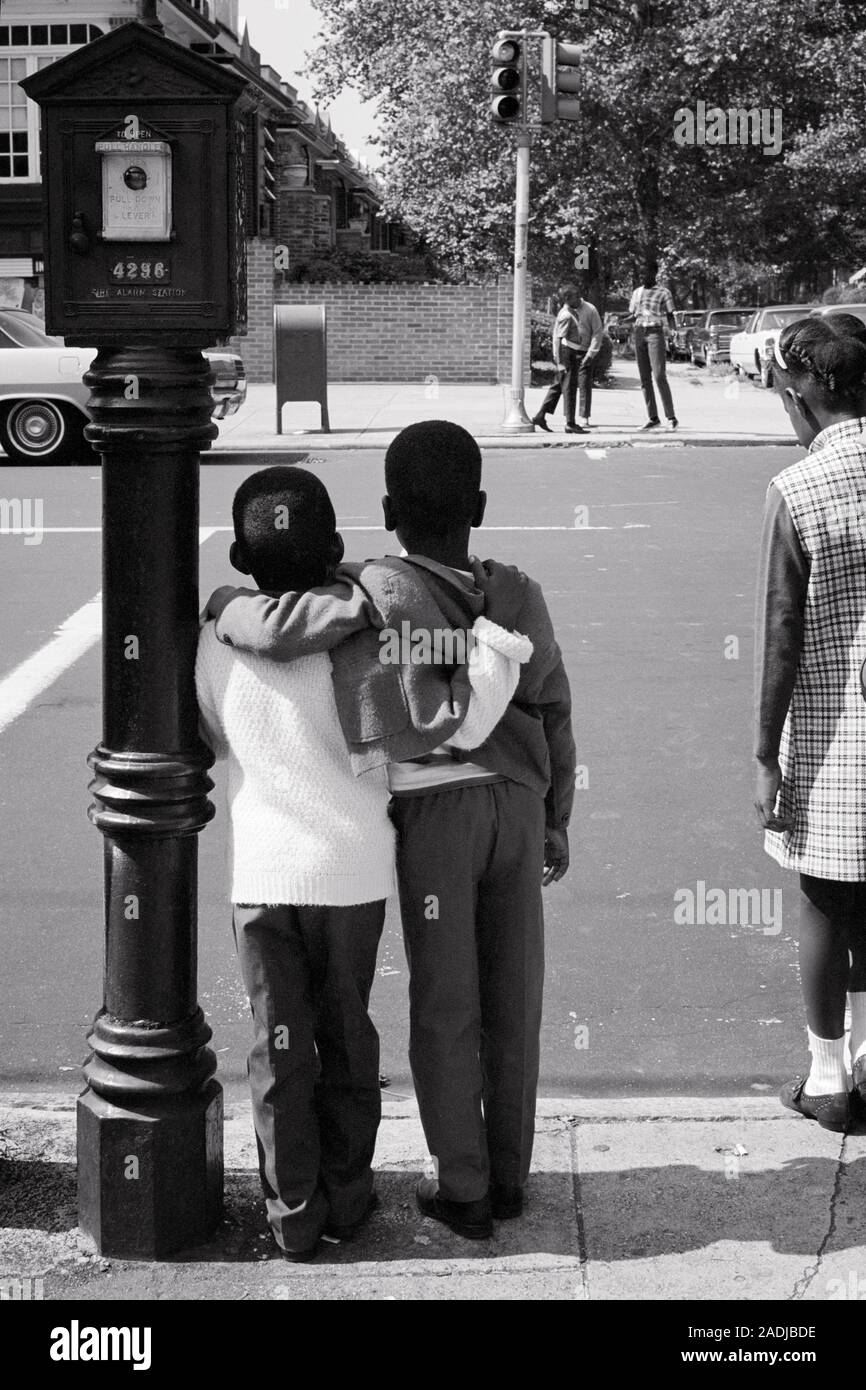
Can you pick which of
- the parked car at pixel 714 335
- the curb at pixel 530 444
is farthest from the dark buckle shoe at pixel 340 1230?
the parked car at pixel 714 335

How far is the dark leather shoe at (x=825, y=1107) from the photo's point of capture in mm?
3822

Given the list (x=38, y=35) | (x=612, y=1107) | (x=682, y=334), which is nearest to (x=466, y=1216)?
(x=612, y=1107)

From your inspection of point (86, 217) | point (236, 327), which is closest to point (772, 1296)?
point (236, 327)

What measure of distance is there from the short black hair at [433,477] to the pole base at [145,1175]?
1.18 metres

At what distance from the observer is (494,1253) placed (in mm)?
3256

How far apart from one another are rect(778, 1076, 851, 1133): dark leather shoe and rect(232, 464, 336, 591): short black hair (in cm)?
169

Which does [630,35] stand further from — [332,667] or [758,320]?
[332,667]

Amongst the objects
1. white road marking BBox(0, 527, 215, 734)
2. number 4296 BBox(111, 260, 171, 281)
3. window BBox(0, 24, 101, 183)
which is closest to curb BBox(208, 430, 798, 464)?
white road marking BBox(0, 527, 215, 734)

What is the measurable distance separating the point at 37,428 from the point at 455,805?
1344 centimetres

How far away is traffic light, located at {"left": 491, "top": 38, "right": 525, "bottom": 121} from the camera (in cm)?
1730

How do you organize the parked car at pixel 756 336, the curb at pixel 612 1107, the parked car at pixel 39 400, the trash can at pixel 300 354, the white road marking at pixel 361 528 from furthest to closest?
1. the parked car at pixel 756 336
2. the trash can at pixel 300 354
3. the parked car at pixel 39 400
4. the white road marking at pixel 361 528
5. the curb at pixel 612 1107

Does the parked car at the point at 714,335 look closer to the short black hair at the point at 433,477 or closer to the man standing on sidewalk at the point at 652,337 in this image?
the man standing on sidewalk at the point at 652,337

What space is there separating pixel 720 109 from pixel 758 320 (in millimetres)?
4395

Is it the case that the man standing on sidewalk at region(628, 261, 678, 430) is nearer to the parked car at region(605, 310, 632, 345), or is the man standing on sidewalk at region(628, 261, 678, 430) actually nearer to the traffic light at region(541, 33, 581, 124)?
the traffic light at region(541, 33, 581, 124)
